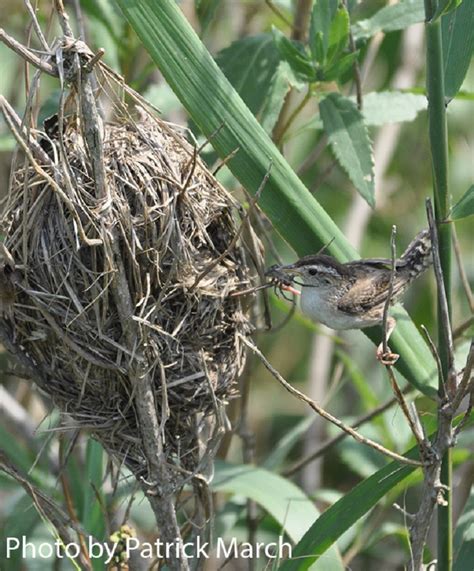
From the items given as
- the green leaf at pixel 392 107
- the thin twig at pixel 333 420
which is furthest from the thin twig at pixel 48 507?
the green leaf at pixel 392 107

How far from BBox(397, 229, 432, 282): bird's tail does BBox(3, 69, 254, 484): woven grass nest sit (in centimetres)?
56

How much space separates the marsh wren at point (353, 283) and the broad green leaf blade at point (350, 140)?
0.25 m

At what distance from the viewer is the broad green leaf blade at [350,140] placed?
299 cm

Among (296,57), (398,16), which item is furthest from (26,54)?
(398,16)

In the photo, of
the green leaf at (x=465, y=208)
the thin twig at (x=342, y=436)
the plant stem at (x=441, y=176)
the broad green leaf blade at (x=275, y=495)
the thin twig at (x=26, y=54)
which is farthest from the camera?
the thin twig at (x=342, y=436)

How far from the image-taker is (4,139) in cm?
370

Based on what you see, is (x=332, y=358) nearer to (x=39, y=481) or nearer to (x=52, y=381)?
(x=39, y=481)

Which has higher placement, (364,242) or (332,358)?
(364,242)

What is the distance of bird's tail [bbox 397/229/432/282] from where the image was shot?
307cm

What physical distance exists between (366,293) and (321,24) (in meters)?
0.89

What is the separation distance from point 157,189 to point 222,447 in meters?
1.65

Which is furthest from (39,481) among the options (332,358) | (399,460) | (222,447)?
(332,358)

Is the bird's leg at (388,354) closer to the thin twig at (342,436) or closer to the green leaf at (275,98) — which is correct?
the green leaf at (275,98)

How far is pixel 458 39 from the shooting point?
8.67 ft
